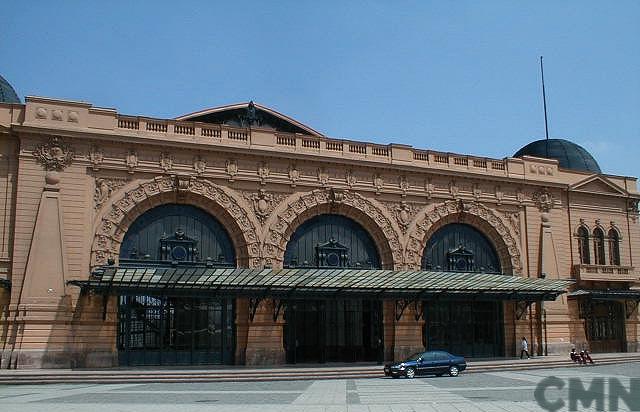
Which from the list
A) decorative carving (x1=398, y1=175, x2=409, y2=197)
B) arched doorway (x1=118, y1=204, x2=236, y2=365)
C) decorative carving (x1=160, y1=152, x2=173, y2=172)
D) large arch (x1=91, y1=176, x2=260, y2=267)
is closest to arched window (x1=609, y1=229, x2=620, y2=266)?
decorative carving (x1=398, y1=175, x2=409, y2=197)

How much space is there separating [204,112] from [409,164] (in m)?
12.9

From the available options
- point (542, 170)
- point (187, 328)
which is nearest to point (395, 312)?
point (187, 328)

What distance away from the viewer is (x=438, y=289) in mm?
39531

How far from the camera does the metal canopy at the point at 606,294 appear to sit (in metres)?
46.3

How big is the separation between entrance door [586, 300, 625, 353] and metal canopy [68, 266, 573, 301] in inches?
294

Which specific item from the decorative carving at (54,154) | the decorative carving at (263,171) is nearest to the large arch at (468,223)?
the decorative carving at (263,171)

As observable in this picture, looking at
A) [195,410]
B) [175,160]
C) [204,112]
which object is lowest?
[195,410]

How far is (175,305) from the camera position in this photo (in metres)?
36.9

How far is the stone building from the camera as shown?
34562 millimetres

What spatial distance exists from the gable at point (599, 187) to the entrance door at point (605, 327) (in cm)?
774

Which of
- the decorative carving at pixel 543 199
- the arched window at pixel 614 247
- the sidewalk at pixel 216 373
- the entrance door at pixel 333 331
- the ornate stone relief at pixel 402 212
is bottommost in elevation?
the sidewalk at pixel 216 373

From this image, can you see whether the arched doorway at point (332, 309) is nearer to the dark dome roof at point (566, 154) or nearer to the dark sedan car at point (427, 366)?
the dark sedan car at point (427, 366)

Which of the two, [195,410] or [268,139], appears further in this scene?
[268,139]

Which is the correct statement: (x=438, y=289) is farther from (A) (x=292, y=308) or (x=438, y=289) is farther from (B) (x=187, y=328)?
(B) (x=187, y=328)
